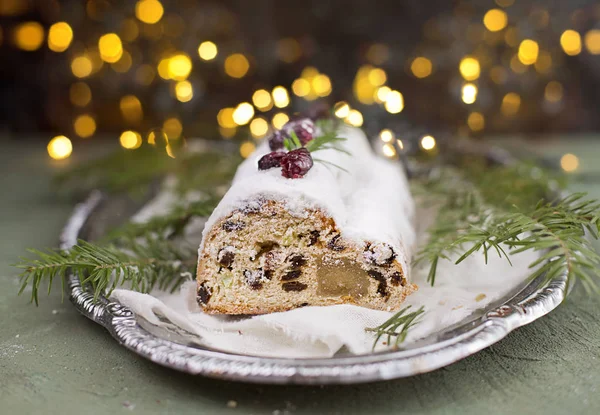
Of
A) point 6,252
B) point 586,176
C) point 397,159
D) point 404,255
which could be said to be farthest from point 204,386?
point 586,176

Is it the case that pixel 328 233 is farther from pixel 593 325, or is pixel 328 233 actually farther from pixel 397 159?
pixel 397 159

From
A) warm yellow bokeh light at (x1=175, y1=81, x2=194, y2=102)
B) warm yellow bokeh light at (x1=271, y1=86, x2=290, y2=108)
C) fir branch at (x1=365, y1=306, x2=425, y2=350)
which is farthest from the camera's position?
warm yellow bokeh light at (x1=175, y1=81, x2=194, y2=102)

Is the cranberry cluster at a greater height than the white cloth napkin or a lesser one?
greater

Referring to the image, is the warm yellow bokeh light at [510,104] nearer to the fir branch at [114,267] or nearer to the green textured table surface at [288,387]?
the green textured table surface at [288,387]

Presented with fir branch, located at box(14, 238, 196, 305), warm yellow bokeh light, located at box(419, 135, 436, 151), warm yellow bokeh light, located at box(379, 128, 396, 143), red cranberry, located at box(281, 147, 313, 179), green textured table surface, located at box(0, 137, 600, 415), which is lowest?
green textured table surface, located at box(0, 137, 600, 415)

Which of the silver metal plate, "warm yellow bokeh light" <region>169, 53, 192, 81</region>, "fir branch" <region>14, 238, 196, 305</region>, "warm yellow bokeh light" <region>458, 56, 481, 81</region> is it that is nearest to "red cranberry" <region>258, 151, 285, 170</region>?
"fir branch" <region>14, 238, 196, 305</region>

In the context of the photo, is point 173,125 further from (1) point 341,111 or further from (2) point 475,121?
(2) point 475,121

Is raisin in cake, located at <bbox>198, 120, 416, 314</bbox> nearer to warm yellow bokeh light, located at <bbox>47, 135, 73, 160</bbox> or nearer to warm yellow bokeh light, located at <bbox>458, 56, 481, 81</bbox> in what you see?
warm yellow bokeh light, located at <bbox>47, 135, 73, 160</bbox>
